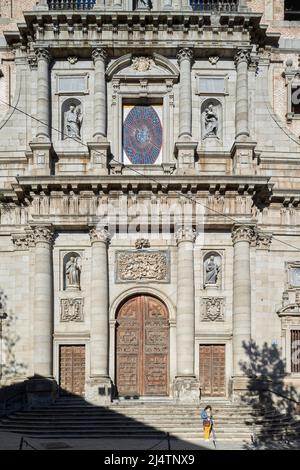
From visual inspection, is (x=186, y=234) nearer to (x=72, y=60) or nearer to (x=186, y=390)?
(x=186, y=390)

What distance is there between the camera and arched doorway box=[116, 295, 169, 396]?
95.2 feet

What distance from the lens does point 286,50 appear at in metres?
32.1

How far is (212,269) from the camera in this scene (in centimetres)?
2942

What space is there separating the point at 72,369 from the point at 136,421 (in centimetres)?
414

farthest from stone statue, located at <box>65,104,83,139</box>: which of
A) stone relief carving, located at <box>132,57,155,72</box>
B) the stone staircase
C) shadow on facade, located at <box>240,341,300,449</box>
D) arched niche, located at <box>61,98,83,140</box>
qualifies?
shadow on facade, located at <box>240,341,300,449</box>

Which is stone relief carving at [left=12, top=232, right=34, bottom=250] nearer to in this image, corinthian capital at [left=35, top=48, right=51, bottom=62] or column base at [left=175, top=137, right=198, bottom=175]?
column base at [left=175, top=137, right=198, bottom=175]

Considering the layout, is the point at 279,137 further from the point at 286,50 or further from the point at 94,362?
the point at 94,362

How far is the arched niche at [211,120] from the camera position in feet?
100

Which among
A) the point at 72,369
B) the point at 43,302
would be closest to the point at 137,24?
the point at 43,302

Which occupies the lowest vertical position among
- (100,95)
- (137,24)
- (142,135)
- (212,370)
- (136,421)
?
(136,421)

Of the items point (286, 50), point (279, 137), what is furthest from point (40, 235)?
point (286, 50)

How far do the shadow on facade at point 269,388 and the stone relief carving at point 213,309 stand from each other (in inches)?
60.2

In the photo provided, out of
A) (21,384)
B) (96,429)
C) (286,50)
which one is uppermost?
(286,50)

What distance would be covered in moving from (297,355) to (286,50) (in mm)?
12378
